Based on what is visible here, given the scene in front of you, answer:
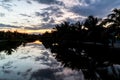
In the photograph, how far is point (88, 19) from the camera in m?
59.5

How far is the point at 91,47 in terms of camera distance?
167 ft

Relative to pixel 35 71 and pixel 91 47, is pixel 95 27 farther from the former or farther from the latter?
pixel 35 71

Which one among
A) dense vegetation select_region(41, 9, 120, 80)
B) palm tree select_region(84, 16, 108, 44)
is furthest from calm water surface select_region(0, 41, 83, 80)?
palm tree select_region(84, 16, 108, 44)

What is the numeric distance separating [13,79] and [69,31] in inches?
2723

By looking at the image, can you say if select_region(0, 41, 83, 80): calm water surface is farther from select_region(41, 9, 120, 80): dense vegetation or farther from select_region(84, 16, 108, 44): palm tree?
select_region(84, 16, 108, 44): palm tree

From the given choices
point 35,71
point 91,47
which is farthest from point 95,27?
point 35,71

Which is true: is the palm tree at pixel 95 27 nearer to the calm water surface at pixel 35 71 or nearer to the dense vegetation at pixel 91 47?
the dense vegetation at pixel 91 47

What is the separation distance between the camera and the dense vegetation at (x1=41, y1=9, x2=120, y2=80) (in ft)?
62.9

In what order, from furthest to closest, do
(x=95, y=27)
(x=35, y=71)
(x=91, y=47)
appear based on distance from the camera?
(x=95, y=27), (x=91, y=47), (x=35, y=71)

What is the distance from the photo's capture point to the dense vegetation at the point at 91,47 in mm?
19172

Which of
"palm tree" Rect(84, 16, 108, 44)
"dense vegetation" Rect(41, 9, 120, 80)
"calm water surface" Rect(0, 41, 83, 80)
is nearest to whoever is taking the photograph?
"calm water surface" Rect(0, 41, 83, 80)

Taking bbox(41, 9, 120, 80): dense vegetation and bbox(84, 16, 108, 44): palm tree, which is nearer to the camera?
bbox(41, 9, 120, 80): dense vegetation

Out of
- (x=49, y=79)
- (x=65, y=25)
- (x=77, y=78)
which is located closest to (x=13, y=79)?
(x=49, y=79)

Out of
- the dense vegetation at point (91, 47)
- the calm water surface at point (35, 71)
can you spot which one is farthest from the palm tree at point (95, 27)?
the calm water surface at point (35, 71)
